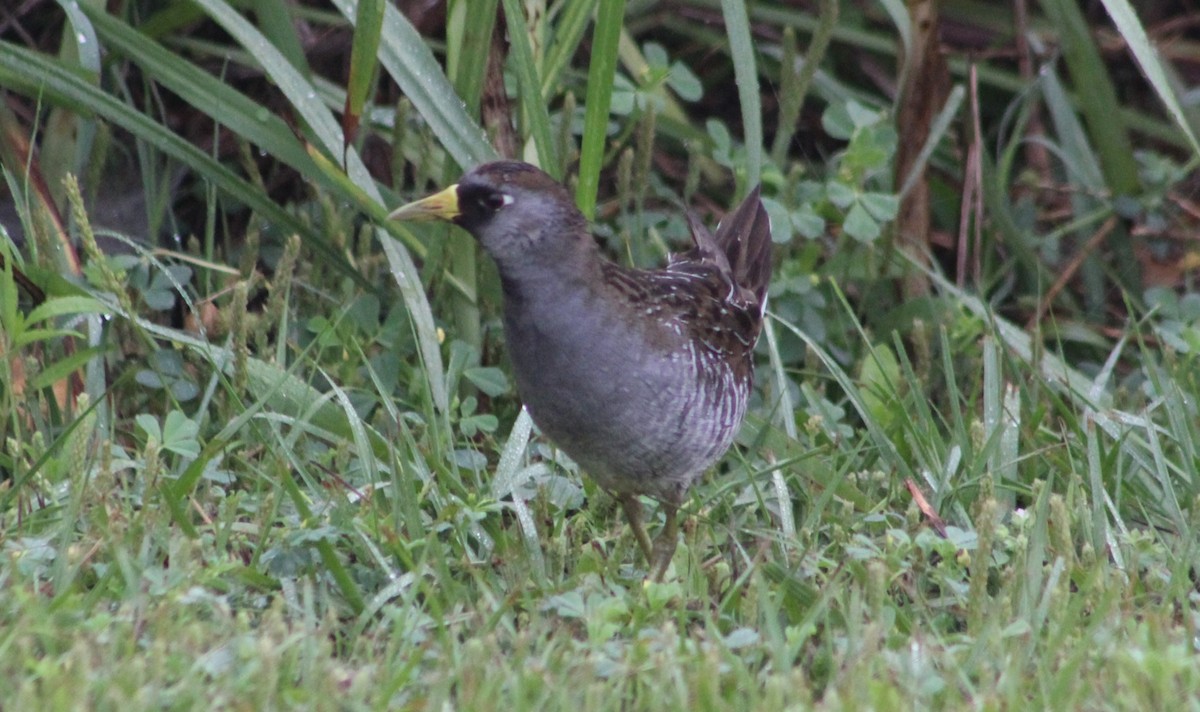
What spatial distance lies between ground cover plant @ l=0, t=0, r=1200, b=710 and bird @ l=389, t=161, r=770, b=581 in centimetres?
20

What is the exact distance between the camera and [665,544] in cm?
395

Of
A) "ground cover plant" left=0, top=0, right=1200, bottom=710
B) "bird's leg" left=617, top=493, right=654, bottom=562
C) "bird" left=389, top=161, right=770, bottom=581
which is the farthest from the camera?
"bird's leg" left=617, top=493, right=654, bottom=562

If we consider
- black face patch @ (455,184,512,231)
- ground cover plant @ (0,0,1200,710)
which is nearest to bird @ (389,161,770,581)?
black face patch @ (455,184,512,231)

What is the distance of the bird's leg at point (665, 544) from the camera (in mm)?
3764

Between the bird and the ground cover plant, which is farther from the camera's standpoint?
the bird

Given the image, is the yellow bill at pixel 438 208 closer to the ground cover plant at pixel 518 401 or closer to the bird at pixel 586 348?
the bird at pixel 586 348

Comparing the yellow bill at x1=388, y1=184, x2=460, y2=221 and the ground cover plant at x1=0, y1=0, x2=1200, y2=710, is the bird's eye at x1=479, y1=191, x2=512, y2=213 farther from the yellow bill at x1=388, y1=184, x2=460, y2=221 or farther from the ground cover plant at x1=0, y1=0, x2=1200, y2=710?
the ground cover plant at x1=0, y1=0, x2=1200, y2=710

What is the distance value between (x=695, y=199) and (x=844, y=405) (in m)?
1.28

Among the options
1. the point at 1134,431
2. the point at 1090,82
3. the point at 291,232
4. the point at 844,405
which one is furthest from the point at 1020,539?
the point at 1090,82

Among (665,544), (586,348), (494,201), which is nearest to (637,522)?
(665,544)

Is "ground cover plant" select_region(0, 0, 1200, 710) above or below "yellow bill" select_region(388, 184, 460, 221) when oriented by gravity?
below

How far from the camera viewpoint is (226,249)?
17.5 ft

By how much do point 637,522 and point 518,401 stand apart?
3.05ft

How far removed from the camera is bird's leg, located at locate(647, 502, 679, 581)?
12.3ft
